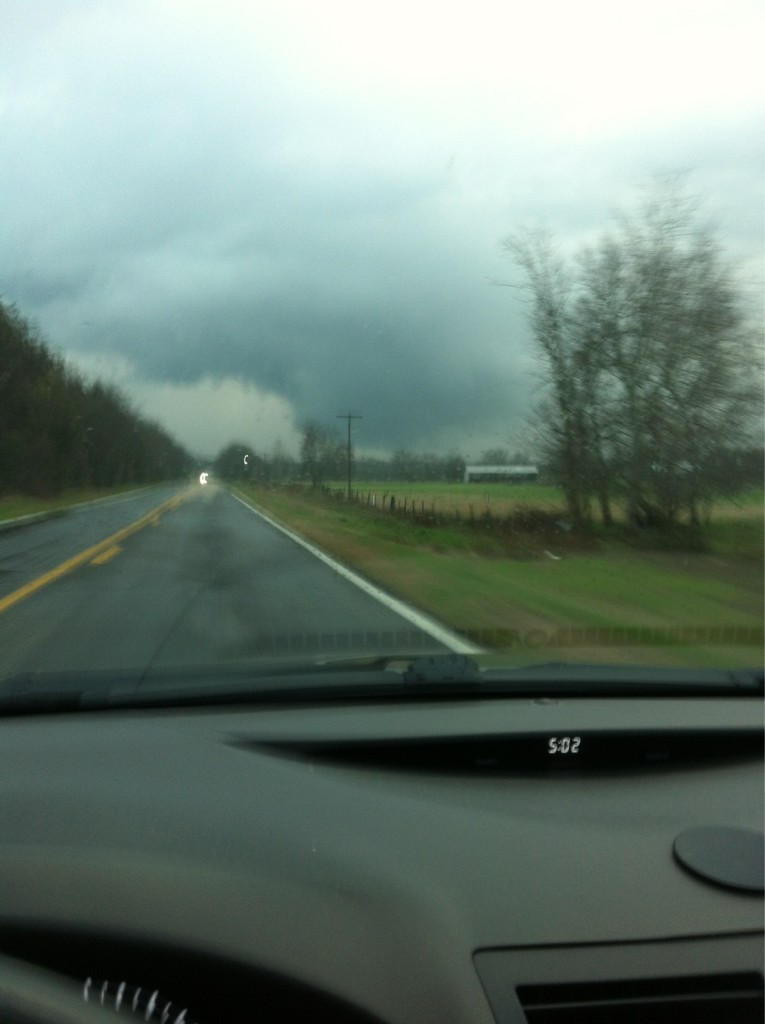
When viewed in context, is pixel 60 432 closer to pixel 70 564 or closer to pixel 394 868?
pixel 70 564

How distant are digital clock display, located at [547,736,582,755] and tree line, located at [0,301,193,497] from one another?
826 inches

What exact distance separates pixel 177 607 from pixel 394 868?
788 centimetres

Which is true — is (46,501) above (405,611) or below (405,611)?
above

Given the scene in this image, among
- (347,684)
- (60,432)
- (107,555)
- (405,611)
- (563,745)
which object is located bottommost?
(405,611)

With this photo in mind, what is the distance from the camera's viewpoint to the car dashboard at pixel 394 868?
109 inches

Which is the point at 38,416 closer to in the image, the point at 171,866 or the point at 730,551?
the point at 730,551

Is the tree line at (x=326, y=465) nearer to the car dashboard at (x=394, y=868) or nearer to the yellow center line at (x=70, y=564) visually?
the yellow center line at (x=70, y=564)

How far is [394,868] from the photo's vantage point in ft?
10.3

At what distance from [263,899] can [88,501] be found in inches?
1892

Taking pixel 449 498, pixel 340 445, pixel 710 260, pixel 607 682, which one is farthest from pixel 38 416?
pixel 607 682

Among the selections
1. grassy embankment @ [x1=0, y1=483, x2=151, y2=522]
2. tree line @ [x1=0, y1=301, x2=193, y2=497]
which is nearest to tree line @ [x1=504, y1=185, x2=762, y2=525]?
tree line @ [x1=0, y1=301, x2=193, y2=497]

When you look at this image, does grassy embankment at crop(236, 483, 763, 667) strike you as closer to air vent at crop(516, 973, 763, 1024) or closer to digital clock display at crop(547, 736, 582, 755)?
digital clock display at crop(547, 736, 582, 755)

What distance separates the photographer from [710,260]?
16125 millimetres

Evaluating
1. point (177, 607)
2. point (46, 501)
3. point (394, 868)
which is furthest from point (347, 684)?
point (46, 501)
